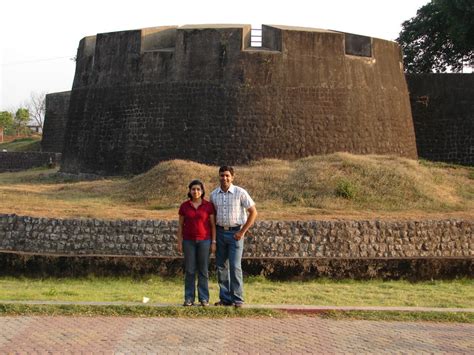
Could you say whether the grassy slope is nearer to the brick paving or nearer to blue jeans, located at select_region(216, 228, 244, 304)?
blue jeans, located at select_region(216, 228, 244, 304)

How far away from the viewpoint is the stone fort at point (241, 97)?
14.4 metres

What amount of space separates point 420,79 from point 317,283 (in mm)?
13234

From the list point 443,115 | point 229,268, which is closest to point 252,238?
point 229,268

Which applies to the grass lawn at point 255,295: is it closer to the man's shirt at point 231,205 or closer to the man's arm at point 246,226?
the man's arm at point 246,226

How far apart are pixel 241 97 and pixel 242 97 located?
2 cm

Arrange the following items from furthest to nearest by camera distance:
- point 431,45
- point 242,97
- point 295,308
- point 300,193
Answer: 1. point 431,45
2. point 242,97
3. point 300,193
4. point 295,308

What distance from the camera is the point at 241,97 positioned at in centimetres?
1445

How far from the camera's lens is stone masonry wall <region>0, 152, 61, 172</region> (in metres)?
25.2

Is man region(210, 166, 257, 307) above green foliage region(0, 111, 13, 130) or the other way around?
the other way around

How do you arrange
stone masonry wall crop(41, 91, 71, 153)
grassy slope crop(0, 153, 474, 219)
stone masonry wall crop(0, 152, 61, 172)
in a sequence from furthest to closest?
stone masonry wall crop(41, 91, 71, 153), stone masonry wall crop(0, 152, 61, 172), grassy slope crop(0, 153, 474, 219)

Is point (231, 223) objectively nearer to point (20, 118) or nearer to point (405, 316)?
point (405, 316)

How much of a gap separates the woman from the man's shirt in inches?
2.5

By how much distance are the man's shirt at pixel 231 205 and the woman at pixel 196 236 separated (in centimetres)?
6

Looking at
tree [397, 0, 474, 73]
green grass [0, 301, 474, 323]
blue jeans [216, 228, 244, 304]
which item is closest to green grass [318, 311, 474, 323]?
green grass [0, 301, 474, 323]
